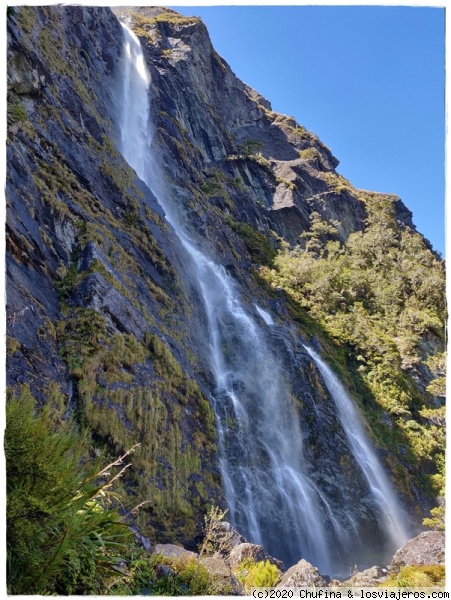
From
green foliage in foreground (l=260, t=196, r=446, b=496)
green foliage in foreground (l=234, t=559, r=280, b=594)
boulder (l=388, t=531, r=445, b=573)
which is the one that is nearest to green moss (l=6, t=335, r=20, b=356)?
green foliage in foreground (l=234, t=559, r=280, b=594)

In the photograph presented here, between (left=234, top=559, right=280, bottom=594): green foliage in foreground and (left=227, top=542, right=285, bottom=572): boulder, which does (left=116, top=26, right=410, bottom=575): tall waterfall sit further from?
(left=234, top=559, right=280, bottom=594): green foliage in foreground

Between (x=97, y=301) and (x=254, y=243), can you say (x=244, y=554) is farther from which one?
(x=254, y=243)

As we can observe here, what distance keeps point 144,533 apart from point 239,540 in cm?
201

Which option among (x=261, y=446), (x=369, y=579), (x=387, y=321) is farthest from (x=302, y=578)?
(x=387, y=321)

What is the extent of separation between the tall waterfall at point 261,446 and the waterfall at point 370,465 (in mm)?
97

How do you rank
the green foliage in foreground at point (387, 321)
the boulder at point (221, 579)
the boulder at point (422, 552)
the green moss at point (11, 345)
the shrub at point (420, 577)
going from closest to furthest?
the boulder at point (221, 579)
the shrub at point (420, 577)
the green moss at point (11, 345)
the boulder at point (422, 552)
the green foliage in foreground at point (387, 321)

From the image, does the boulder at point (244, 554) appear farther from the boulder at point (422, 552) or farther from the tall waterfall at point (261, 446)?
the tall waterfall at point (261, 446)

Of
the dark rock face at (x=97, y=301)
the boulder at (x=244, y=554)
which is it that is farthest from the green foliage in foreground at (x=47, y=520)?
the boulder at (x=244, y=554)

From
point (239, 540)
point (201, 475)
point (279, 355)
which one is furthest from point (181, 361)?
point (279, 355)

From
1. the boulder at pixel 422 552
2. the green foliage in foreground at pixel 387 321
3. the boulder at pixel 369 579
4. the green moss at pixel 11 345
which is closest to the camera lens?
the green moss at pixel 11 345

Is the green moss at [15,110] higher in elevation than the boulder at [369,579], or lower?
higher

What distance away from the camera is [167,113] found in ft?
112

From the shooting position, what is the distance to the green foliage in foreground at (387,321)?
20041 mm

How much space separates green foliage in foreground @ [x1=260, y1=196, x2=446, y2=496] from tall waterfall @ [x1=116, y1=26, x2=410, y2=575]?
128 inches
